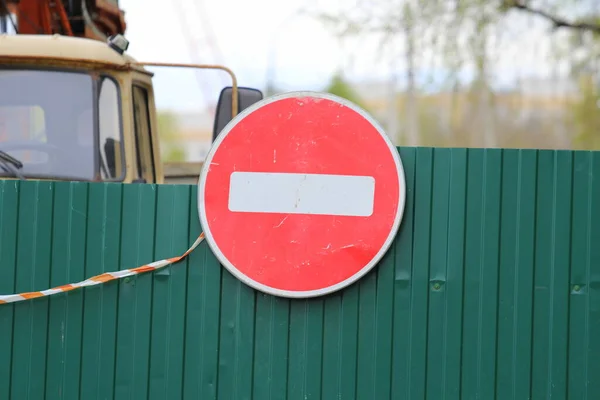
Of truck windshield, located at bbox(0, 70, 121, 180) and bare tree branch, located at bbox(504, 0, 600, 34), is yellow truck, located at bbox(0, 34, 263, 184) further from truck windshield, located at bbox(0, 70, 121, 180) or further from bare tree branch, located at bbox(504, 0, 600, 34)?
bare tree branch, located at bbox(504, 0, 600, 34)

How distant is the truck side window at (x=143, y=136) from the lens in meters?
6.79

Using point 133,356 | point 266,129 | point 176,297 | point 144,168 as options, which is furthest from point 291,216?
point 144,168

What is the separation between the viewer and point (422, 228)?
4.32 meters

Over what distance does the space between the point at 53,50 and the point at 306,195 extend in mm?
2645

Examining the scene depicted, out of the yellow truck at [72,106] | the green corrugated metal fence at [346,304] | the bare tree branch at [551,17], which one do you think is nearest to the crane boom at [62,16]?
the yellow truck at [72,106]

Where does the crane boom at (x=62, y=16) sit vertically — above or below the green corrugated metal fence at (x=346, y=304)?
above

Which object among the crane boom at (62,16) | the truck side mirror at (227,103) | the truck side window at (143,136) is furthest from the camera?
the crane boom at (62,16)

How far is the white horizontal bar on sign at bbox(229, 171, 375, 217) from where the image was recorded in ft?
13.9

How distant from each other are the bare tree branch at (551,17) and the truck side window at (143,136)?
12345 millimetres

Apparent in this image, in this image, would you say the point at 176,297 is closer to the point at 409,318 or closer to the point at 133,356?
the point at 133,356

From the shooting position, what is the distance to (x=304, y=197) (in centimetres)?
425

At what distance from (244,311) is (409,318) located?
31.0 inches

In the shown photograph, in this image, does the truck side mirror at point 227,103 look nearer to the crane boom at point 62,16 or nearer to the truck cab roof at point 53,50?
the truck cab roof at point 53,50

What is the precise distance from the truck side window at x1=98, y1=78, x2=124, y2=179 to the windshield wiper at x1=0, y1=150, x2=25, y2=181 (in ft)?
2.09
